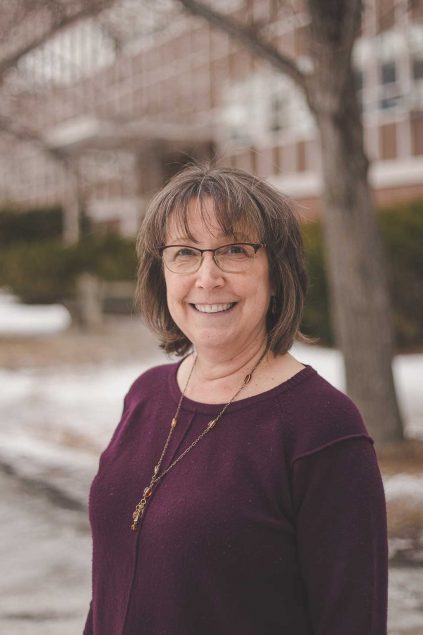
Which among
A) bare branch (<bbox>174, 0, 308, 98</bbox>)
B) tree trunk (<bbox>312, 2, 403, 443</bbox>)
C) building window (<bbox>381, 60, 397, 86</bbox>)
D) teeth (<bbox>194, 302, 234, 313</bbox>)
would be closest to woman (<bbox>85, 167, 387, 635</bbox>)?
teeth (<bbox>194, 302, 234, 313</bbox>)

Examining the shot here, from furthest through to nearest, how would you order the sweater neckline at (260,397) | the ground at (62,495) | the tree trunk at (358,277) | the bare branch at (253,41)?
the tree trunk at (358,277)
the bare branch at (253,41)
the ground at (62,495)
the sweater neckline at (260,397)

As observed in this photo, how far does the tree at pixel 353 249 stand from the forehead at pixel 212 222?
13.5 ft

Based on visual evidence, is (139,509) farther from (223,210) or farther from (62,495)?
(62,495)

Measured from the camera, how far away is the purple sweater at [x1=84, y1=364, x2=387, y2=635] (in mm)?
1541

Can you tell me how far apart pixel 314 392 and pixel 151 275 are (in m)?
0.66

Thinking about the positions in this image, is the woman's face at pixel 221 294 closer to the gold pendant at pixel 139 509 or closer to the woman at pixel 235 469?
the woman at pixel 235 469

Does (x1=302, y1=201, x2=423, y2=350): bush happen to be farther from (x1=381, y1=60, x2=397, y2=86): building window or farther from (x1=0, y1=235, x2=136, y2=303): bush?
(x1=381, y1=60, x2=397, y2=86): building window

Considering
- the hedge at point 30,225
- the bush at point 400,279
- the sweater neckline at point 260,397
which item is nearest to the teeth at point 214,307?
the sweater neckline at point 260,397

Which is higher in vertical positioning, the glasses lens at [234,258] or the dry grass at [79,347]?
the glasses lens at [234,258]

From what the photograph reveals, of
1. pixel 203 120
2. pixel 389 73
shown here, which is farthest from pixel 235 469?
pixel 203 120

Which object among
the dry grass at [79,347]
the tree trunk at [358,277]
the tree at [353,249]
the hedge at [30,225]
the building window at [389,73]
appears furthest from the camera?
the hedge at [30,225]

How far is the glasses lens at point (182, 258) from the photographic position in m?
1.87

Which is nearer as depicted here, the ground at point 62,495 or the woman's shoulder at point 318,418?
the woman's shoulder at point 318,418

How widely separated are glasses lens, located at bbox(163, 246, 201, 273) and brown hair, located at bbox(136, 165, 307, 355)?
0.05m
